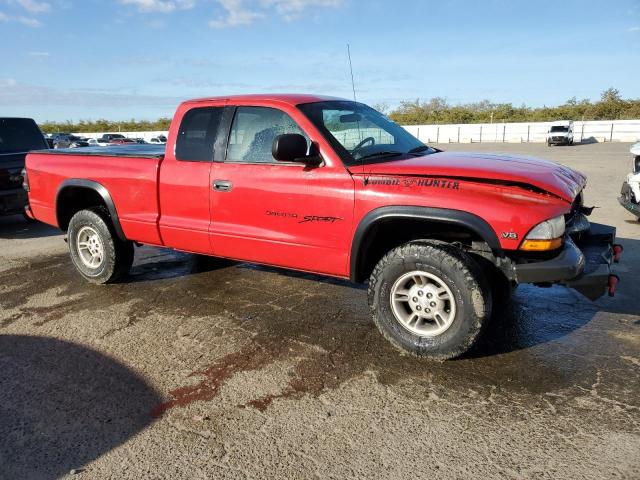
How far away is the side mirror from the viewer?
11.8 feet

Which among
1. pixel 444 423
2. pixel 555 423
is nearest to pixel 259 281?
pixel 444 423

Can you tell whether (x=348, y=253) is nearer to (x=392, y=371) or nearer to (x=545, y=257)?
(x=392, y=371)

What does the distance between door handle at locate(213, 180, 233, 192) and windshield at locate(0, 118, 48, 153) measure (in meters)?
6.81

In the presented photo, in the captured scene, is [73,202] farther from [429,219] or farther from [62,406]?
[429,219]

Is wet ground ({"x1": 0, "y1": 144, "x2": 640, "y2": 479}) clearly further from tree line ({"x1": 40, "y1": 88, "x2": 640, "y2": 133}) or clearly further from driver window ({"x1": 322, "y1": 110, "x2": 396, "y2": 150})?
tree line ({"x1": 40, "y1": 88, "x2": 640, "y2": 133})

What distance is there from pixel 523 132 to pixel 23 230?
44314 mm

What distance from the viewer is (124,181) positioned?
4.82 meters

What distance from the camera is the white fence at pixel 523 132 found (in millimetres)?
39062

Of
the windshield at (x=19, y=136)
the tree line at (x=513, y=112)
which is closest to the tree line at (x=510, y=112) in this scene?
the tree line at (x=513, y=112)

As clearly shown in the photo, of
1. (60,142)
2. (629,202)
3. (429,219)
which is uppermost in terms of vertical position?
(60,142)

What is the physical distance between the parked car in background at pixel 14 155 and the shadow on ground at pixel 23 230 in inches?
16.5

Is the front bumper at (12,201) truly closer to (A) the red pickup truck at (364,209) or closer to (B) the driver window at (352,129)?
(A) the red pickup truck at (364,209)

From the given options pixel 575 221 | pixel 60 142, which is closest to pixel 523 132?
pixel 60 142

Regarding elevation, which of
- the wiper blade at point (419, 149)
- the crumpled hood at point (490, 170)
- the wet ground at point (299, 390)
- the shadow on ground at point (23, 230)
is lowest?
the wet ground at point (299, 390)
